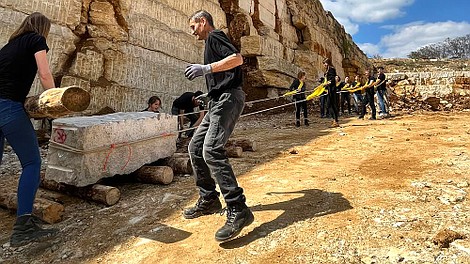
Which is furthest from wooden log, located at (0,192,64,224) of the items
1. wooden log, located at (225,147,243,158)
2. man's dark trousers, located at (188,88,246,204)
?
wooden log, located at (225,147,243,158)

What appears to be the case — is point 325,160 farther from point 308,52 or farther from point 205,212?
point 308,52

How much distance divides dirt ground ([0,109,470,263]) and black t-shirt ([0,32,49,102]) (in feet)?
4.24

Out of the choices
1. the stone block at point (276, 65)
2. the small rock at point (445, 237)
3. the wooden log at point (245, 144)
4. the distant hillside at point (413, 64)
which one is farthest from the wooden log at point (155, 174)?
the distant hillside at point (413, 64)

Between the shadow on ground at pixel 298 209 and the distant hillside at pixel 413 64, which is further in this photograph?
the distant hillside at pixel 413 64

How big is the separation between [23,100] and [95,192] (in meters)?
1.27

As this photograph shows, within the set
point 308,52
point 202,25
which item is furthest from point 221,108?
point 308,52

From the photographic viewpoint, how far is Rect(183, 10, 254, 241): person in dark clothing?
8.49 feet

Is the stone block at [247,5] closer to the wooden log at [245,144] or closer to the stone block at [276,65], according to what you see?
the stone block at [276,65]

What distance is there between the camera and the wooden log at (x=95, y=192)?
3.64 meters

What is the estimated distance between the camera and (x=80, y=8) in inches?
290

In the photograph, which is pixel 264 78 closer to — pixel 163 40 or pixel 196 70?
pixel 163 40

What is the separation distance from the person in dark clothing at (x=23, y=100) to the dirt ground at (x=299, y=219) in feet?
1.14

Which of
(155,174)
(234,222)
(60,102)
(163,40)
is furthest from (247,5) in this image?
(234,222)

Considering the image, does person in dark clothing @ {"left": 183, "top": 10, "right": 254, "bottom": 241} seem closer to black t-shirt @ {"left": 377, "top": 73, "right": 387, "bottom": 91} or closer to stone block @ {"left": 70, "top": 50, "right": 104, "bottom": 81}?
stone block @ {"left": 70, "top": 50, "right": 104, "bottom": 81}
